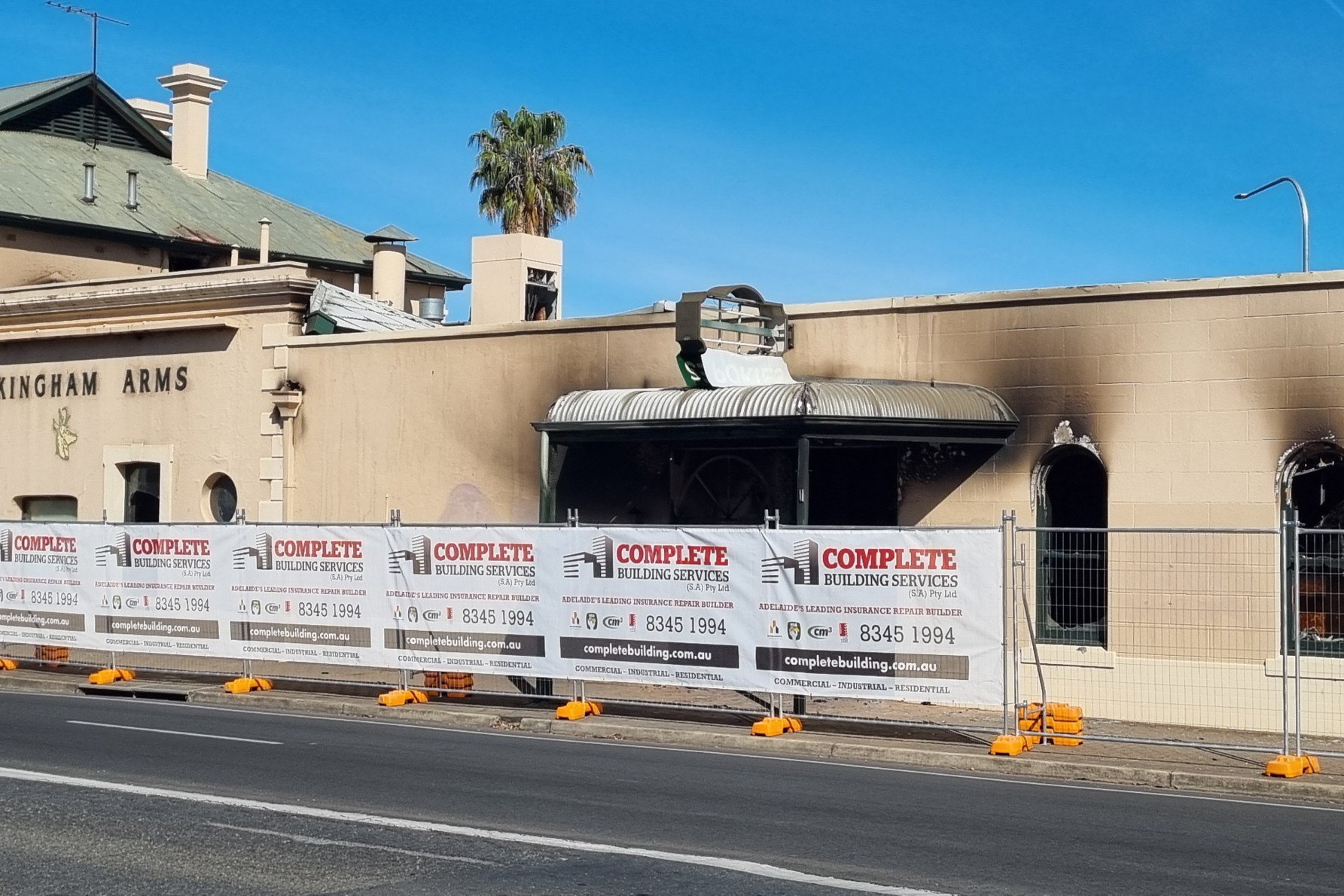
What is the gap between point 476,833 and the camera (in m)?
9.52

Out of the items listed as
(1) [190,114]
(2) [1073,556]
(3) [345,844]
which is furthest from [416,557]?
(1) [190,114]

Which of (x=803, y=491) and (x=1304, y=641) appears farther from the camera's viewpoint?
(x=803, y=491)

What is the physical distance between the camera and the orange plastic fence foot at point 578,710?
1608 centimetres

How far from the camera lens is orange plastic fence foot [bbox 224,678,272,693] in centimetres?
1839

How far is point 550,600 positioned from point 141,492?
1186 cm

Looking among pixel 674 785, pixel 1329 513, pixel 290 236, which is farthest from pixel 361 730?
pixel 290 236

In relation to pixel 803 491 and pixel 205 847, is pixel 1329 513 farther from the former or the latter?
pixel 205 847

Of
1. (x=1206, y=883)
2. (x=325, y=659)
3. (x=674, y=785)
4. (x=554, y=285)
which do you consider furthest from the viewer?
(x=554, y=285)

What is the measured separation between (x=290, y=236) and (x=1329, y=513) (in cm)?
2596

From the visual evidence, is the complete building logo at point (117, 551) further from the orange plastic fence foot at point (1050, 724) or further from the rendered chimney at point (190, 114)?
the rendered chimney at point (190, 114)

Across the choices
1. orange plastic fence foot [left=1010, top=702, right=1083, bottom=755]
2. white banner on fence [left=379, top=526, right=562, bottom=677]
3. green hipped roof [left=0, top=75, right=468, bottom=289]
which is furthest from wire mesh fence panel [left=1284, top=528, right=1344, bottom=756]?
green hipped roof [left=0, top=75, right=468, bottom=289]

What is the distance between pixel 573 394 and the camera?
19969mm

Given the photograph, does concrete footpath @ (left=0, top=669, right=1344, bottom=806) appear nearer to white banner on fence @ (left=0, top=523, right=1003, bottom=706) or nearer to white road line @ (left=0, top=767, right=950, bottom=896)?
white banner on fence @ (left=0, top=523, right=1003, bottom=706)

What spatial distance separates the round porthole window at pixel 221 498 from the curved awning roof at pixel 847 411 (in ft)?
30.2
